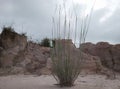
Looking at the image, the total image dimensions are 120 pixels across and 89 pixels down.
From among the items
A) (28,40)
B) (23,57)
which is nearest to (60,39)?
(23,57)

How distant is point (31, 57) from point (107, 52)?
10.4 feet

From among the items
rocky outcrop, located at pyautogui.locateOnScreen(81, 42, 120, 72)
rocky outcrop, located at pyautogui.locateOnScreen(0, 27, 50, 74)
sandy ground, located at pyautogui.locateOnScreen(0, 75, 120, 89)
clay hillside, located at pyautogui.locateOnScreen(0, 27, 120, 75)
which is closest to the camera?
sandy ground, located at pyautogui.locateOnScreen(0, 75, 120, 89)

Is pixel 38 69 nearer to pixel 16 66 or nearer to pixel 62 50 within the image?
pixel 16 66

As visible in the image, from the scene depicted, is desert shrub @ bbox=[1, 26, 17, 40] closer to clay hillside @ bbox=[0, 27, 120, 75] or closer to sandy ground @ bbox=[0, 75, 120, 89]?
clay hillside @ bbox=[0, 27, 120, 75]

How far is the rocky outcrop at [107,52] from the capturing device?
36.9 feet

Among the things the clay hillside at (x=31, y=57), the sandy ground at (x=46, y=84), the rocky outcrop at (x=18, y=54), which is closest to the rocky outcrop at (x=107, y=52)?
the clay hillside at (x=31, y=57)

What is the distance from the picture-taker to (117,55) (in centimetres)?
1129

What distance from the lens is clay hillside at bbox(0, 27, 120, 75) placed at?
973 cm

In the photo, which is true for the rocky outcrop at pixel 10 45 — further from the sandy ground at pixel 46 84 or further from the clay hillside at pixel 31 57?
the sandy ground at pixel 46 84

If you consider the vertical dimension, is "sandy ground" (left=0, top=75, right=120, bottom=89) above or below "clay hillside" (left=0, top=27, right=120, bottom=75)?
below

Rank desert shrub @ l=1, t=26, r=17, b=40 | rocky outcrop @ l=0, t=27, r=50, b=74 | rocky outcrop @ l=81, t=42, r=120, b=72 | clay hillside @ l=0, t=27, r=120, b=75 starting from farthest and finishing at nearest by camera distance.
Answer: rocky outcrop @ l=81, t=42, r=120, b=72, desert shrub @ l=1, t=26, r=17, b=40, rocky outcrop @ l=0, t=27, r=50, b=74, clay hillside @ l=0, t=27, r=120, b=75

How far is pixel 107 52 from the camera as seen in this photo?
11445 millimetres

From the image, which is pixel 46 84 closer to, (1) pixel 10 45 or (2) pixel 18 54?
(2) pixel 18 54

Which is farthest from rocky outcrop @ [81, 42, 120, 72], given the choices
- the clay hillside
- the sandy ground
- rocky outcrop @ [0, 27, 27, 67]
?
the sandy ground
